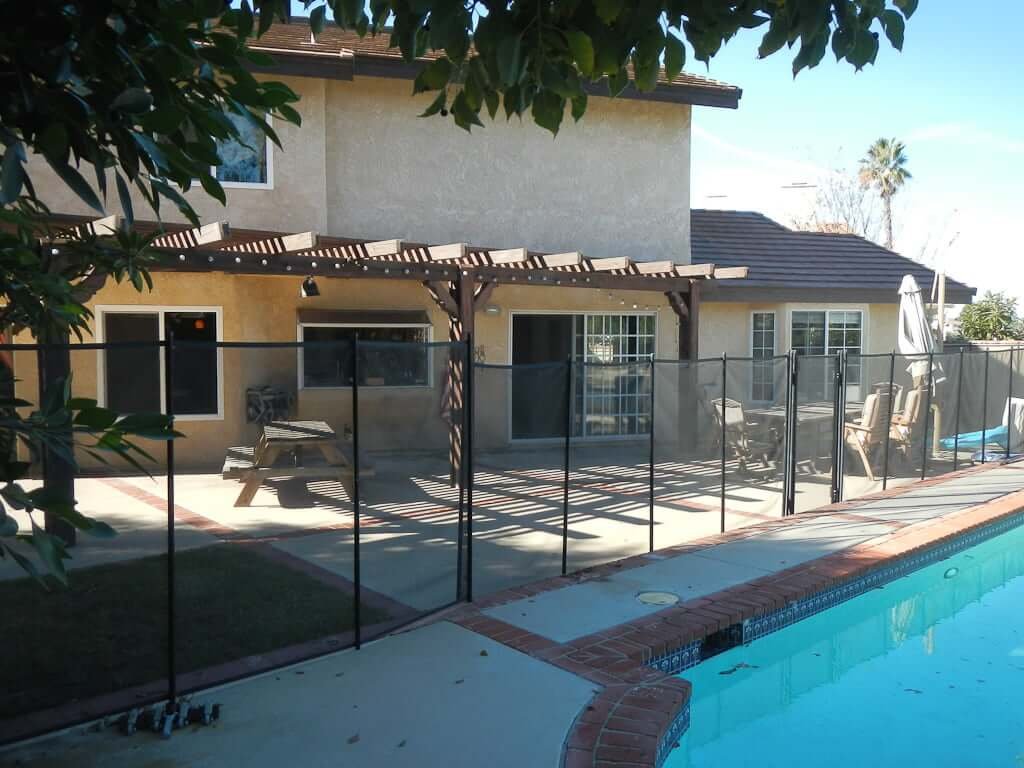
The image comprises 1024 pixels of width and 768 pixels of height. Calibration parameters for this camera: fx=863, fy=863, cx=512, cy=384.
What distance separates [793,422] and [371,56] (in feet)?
25.0

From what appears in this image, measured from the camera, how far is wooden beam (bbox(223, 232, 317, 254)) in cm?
875

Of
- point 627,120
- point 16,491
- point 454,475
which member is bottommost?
point 454,475

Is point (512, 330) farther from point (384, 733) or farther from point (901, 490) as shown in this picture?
point (384, 733)

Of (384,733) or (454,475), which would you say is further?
(454,475)

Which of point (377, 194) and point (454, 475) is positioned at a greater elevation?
point (377, 194)

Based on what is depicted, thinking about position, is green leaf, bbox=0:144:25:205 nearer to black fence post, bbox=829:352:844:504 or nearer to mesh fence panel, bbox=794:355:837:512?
mesh fence panel, bbox=794:355:837:512

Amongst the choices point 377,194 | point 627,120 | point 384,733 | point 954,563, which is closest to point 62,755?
point 384,733

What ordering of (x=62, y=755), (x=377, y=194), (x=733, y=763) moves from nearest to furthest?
(x=62, y=755) → (x=733, y=763) → (x=377, y=194)

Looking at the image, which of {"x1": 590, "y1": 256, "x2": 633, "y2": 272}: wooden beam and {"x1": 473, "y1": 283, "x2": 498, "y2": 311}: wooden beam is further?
{"x1": 473, "y1": 283, "x2": 498, "y2": 311}: wooden beam

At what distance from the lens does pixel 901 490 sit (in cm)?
1120

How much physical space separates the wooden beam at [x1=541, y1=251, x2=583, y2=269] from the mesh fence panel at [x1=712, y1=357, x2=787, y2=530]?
93.2 inches

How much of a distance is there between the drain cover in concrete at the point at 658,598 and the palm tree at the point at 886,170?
41.9 metres

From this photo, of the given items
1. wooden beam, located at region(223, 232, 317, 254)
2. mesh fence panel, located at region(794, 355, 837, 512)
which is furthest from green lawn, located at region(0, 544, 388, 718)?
mesh fence panel, located at region(794, 355, 837, 512)

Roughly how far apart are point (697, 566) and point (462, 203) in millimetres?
7931
